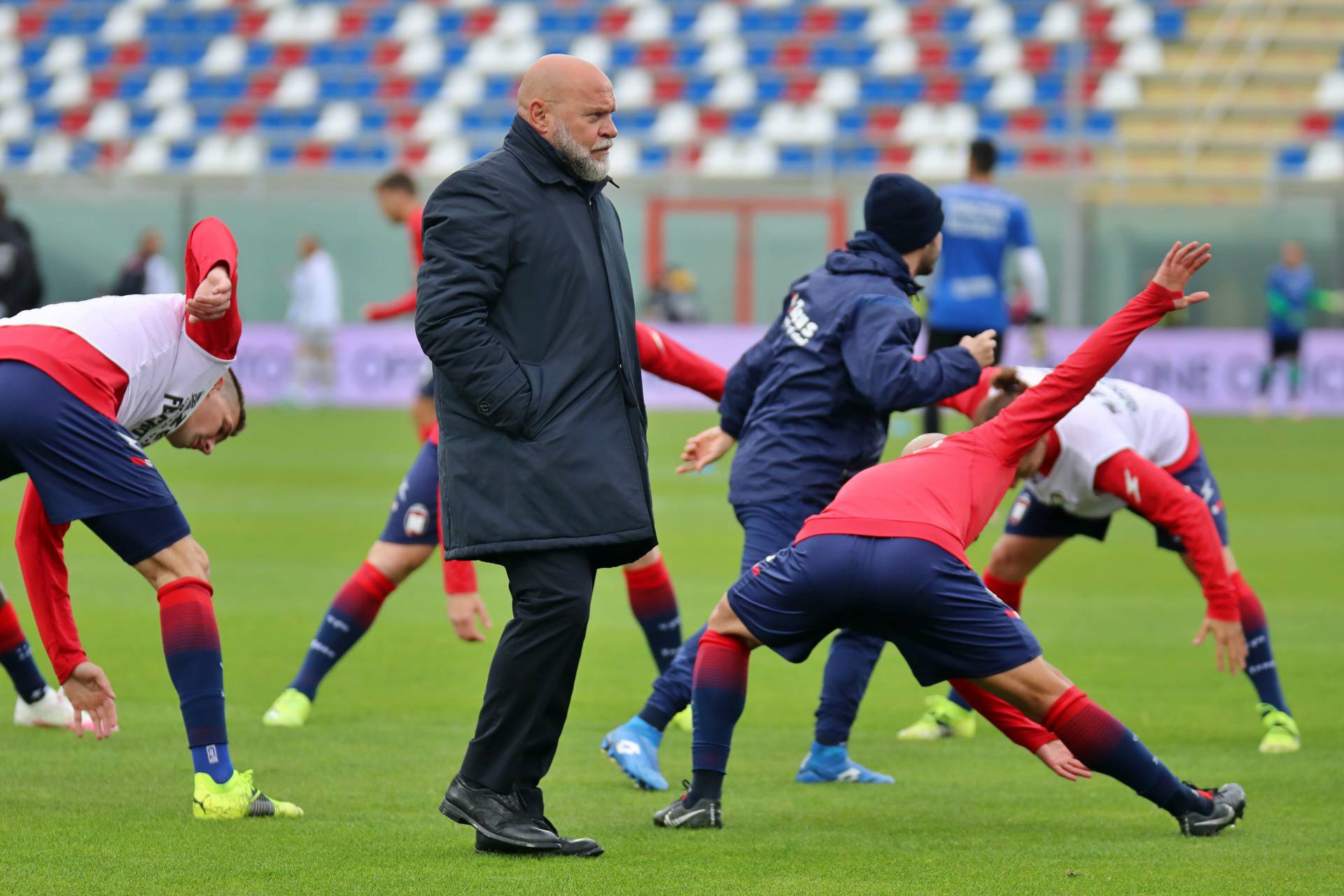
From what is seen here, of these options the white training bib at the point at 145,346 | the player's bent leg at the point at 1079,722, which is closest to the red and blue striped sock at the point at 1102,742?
the player's bent leg at the point at 1079,722

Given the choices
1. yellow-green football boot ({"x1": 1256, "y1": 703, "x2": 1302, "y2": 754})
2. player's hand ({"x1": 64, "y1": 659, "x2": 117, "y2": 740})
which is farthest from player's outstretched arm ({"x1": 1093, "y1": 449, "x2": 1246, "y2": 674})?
player's hand ({"x1": 64, "y1": 659, "x2": 117, "y2": 740})

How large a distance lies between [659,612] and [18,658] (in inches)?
93.6

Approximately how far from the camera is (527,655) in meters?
4.80

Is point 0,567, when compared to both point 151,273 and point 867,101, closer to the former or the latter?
point 151,273

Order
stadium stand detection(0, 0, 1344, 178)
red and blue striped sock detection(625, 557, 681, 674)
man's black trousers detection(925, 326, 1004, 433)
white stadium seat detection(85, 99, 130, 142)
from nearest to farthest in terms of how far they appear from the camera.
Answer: red and blue striped sock detection(625, 557, 681, 674), man's black trousers detection(925, 326, 1004, 433), stadium stand detection(0, 0, 1344, 178), white stadium seat detection(85, 99, 130, 142)

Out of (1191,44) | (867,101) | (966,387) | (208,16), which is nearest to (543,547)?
(966,387)

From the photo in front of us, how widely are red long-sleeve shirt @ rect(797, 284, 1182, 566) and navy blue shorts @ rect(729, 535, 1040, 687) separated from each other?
2.8 inches

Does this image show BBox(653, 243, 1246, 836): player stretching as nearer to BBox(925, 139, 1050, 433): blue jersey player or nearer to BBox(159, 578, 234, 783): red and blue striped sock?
BBox(159, 578, 234, 783): red and blue striped sock

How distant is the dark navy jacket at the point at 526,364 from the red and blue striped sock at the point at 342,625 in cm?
241

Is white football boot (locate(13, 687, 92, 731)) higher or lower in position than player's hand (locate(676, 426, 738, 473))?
lower

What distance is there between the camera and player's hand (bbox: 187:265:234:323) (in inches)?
203

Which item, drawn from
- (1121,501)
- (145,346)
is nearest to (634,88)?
(1121,501)

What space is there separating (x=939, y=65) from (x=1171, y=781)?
89.9 ft

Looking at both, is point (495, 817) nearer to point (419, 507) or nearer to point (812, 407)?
point (812, 407)
